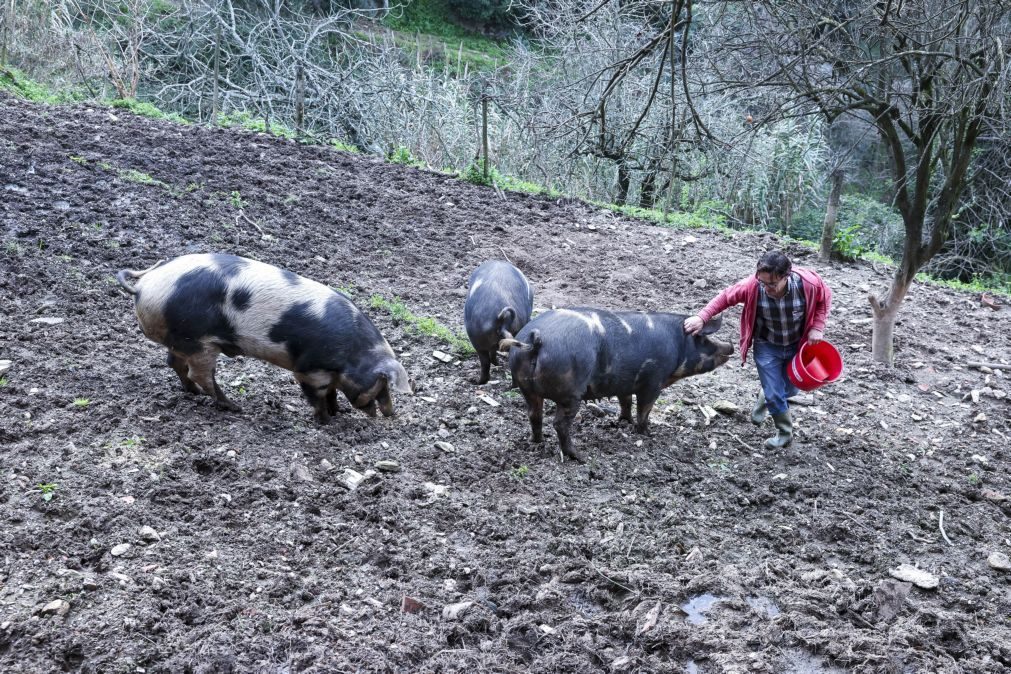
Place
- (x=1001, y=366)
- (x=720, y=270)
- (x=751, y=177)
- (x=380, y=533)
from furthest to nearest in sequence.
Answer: (x=751, y=177), (x=720, y=270), (x=1001, y=366), (x=380, y=533)

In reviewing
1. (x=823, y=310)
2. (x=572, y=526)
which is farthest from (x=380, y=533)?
(x=823, y=310)

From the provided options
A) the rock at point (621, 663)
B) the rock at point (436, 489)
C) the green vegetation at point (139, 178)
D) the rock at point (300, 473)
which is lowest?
the rock at point (436, 489)

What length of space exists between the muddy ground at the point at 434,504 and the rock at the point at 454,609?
0.04m

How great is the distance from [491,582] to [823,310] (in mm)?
2774

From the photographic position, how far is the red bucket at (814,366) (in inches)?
201

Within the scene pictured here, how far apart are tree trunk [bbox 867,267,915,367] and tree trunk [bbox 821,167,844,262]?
2486 millimetres

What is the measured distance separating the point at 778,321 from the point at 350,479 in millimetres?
2808

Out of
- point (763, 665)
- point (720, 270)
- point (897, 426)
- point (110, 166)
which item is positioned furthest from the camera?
point (720, 270)

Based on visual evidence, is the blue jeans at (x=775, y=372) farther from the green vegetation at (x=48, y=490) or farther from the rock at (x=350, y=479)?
the green vegetation at (x=48, y=490)

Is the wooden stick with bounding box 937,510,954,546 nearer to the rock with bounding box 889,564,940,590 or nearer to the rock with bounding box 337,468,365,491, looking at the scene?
the rock with bounding box 889,564,940,590

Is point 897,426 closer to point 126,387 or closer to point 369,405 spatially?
point 369,405

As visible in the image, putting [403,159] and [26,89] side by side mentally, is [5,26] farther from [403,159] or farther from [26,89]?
[403,159]

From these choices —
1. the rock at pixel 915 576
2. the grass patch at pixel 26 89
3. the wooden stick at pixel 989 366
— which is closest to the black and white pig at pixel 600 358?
the rock at pixel 915 576

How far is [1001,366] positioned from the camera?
718cm
